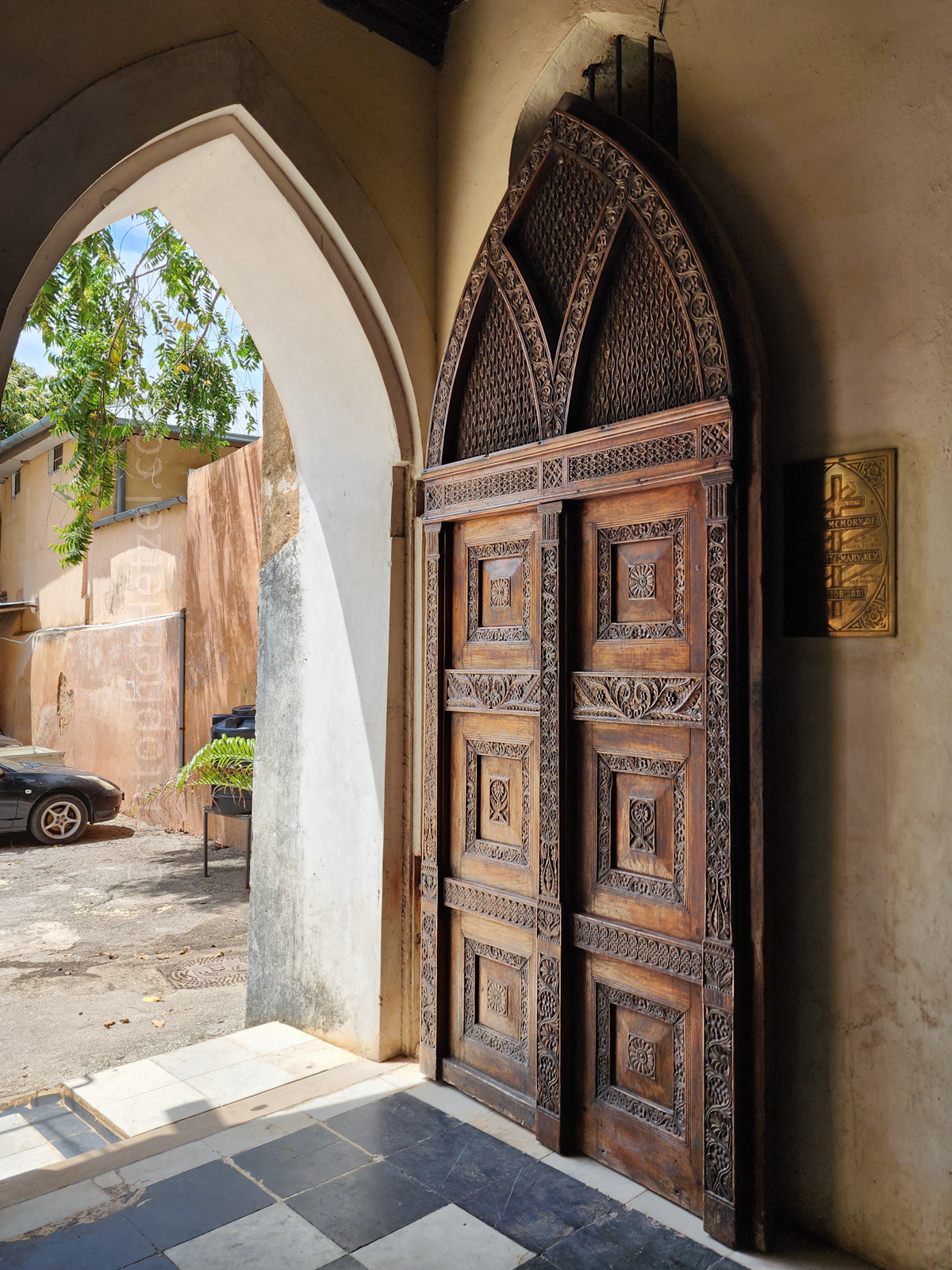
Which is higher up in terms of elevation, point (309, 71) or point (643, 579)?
point (309, 71)

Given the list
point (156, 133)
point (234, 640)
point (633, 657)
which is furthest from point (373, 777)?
point (234, 640)

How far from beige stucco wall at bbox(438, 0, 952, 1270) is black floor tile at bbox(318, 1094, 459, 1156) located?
1131 mm

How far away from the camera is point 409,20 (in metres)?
3.71

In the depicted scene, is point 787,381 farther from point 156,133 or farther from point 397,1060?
point 397,1060

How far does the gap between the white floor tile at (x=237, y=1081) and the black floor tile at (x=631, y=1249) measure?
137 centimetres

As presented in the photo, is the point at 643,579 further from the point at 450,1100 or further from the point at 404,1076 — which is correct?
the point at 404,1076

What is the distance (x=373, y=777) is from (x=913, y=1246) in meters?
2.27

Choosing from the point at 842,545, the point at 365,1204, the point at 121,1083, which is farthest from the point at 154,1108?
the point at 842,545

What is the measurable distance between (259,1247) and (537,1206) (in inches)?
29.7

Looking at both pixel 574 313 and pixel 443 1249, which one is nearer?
pixel 443 1249

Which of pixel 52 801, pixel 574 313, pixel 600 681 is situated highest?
pixel 574 313

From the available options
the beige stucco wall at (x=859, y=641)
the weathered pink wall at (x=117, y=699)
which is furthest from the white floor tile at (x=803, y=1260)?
the weathered pink wall at (x=117, y=699)

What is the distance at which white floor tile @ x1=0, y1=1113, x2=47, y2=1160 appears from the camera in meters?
3.02

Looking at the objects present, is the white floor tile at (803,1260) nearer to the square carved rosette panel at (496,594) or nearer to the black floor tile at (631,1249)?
the black floor tile at (631,1249)
